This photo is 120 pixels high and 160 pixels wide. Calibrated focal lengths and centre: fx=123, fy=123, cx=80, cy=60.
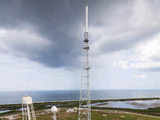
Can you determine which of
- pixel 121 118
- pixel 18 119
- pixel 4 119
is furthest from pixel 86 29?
pixel 4 119

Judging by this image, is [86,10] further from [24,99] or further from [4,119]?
[4,119]

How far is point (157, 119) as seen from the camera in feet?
167

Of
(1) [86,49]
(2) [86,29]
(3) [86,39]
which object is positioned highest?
(2) [86,29]

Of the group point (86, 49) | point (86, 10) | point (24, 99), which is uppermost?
point (86, 10)

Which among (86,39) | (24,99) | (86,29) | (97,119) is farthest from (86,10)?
(97,119)

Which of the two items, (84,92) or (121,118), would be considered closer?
(84,92)

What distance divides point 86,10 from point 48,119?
43.9 m

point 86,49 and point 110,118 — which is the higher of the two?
point 86,49

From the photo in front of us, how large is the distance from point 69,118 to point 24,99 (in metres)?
31.9

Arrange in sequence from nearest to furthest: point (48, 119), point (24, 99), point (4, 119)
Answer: point (24, 99), point (48, 119), point (4, 119)

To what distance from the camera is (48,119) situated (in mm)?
49031

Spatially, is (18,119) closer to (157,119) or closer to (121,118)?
(121,118)

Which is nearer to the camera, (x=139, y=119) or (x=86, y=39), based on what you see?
(x=86, y=39)

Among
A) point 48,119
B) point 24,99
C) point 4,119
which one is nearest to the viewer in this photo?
point 24,99
